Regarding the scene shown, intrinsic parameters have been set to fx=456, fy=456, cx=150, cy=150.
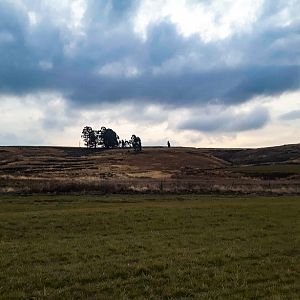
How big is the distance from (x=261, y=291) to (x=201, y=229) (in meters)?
12.2

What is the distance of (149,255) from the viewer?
17.1 meters

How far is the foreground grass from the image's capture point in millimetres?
12578

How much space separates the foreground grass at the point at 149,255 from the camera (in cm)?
1258

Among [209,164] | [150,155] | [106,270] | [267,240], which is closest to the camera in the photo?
[106,270]

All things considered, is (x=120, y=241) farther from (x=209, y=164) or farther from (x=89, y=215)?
(x=209, y=164)

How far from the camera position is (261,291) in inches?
487

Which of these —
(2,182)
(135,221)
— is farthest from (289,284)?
(2,182)

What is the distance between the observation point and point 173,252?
17766 millimetres

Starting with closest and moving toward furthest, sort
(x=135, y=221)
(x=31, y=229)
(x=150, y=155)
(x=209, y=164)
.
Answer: (x=31, y=229) → (x=135, y=221) → (x=209, y=164) → (x=150, y=155)

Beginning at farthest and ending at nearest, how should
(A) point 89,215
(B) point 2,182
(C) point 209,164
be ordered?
1. (C) point 209,164
2. (B) point 2,182
3. (A) point 89,215

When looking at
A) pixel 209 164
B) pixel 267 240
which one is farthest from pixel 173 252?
pixel 209 164

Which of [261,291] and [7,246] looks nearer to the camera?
[261,291]

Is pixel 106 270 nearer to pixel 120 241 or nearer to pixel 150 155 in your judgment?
pixel 120 241

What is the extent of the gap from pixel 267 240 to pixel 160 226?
6996 millimetres
